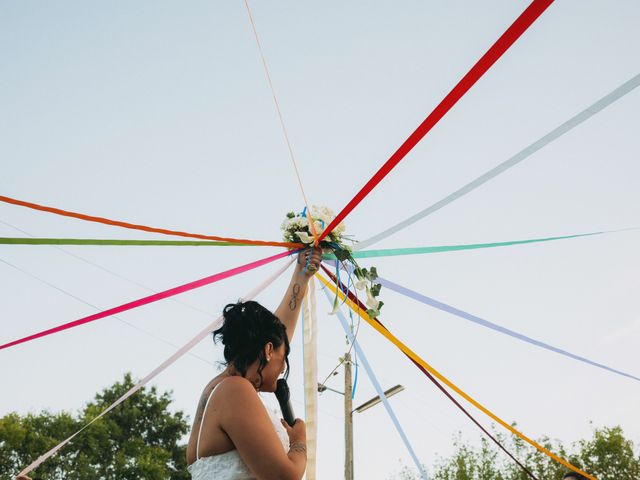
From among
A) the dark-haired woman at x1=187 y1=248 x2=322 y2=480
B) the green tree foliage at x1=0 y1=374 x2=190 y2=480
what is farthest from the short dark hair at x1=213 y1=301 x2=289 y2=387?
the green tree foliage at x1=0 y1=374 x2=190 y2=480

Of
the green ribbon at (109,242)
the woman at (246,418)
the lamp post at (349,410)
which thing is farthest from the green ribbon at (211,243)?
the lamp post at (349,410)

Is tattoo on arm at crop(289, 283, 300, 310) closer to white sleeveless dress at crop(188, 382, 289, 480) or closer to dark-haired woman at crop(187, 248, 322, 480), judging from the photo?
dark-haired woman at crop(187, 248, 322, 480)

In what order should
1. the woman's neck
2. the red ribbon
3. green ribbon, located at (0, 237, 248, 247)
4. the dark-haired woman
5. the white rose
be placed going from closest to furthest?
the red ribbon < the dark-haired woman < the woman's neck < green ribbon, located at (0, 237, 248, 247) < the white rose

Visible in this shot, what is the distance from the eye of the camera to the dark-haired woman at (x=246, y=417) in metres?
1.76

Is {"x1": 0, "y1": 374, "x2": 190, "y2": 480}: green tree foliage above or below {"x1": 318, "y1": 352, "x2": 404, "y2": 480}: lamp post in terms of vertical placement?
above

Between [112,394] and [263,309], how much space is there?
32221mm

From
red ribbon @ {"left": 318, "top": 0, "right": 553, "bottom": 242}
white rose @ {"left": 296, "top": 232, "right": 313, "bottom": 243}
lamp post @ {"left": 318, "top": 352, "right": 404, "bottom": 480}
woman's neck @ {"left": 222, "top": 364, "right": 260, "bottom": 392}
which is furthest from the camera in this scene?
lamp post @ {"left": 318, "top": 352, "right": 404, "bottom": 480}

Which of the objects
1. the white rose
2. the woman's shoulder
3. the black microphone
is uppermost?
the white rose

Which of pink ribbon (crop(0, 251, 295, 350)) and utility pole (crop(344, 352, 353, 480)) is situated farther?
utility pole (crop(344, 352, 353, 480))

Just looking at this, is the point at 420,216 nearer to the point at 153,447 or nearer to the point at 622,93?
the point at 622,93

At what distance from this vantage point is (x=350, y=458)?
958 centimetres

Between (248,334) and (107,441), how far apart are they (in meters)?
31.2

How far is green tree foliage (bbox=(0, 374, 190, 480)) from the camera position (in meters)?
26.3

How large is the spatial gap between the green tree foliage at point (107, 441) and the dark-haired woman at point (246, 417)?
2843cm
